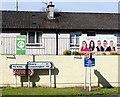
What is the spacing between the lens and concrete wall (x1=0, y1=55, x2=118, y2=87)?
62.4ft

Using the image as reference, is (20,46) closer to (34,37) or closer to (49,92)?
(49,92)

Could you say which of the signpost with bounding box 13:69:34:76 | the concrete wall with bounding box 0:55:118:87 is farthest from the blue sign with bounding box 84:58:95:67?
the signpost with bounding box 13:69:34:76

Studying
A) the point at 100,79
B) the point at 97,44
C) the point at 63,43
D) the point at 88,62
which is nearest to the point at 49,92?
the point at 88,62

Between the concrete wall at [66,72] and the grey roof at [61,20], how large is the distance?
28.8 ft

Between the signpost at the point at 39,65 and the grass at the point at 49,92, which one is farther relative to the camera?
the signpost at the point at 39,65

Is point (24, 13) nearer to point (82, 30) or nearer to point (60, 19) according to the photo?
point (60, 19)

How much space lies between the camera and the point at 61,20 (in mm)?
29750

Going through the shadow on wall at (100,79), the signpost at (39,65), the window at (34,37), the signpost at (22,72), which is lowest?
the shadow on wall at (100,79)

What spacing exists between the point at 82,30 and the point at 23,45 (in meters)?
8.32

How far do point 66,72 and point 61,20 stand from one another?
1110 centimetres

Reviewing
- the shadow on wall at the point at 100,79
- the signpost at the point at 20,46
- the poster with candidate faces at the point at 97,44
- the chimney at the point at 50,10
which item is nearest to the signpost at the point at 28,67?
the signpost at the point at 20,46

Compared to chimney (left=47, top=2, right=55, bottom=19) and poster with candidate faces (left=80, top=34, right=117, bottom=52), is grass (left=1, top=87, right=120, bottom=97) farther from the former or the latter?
chimney (left=47, top=2, right=55, bottom=19)

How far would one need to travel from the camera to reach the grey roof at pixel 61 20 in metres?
28.1

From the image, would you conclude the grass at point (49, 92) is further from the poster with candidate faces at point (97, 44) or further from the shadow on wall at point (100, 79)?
the poster with candidate faces at point (97, 44)
